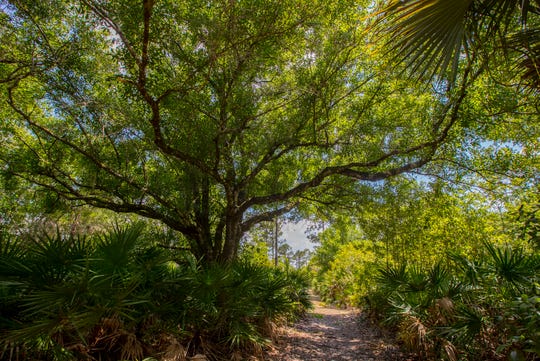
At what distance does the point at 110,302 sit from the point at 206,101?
544 centimetres

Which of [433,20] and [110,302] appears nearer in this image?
[110,302]

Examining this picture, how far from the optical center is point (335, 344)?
6.96 m

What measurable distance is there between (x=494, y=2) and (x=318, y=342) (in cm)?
718

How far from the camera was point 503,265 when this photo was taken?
3.53 metres

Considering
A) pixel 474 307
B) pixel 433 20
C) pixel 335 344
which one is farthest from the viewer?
pixel 335 344

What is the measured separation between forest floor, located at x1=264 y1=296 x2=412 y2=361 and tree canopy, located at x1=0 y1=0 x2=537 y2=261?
283cm

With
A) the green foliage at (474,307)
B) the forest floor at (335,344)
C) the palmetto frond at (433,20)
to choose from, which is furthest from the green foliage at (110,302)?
the palmetto frond at (433,20)

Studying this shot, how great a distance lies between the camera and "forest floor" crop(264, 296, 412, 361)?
5.68 meters

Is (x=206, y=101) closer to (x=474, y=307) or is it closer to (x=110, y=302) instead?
(x=110, y=302)

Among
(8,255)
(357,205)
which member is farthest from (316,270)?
(8,255)

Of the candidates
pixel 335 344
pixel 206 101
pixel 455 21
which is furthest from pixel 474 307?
pixel 206 101

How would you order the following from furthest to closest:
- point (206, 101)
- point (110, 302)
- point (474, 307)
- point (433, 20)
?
point (206, 101), point (474, 307), point (433, 20), point (110, 302)

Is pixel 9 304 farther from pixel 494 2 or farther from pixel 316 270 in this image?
pixel 316 270

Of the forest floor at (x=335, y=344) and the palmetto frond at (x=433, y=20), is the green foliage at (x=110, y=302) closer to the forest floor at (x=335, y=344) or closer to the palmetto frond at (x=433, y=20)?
the forest floor at (x=335, y=344)
